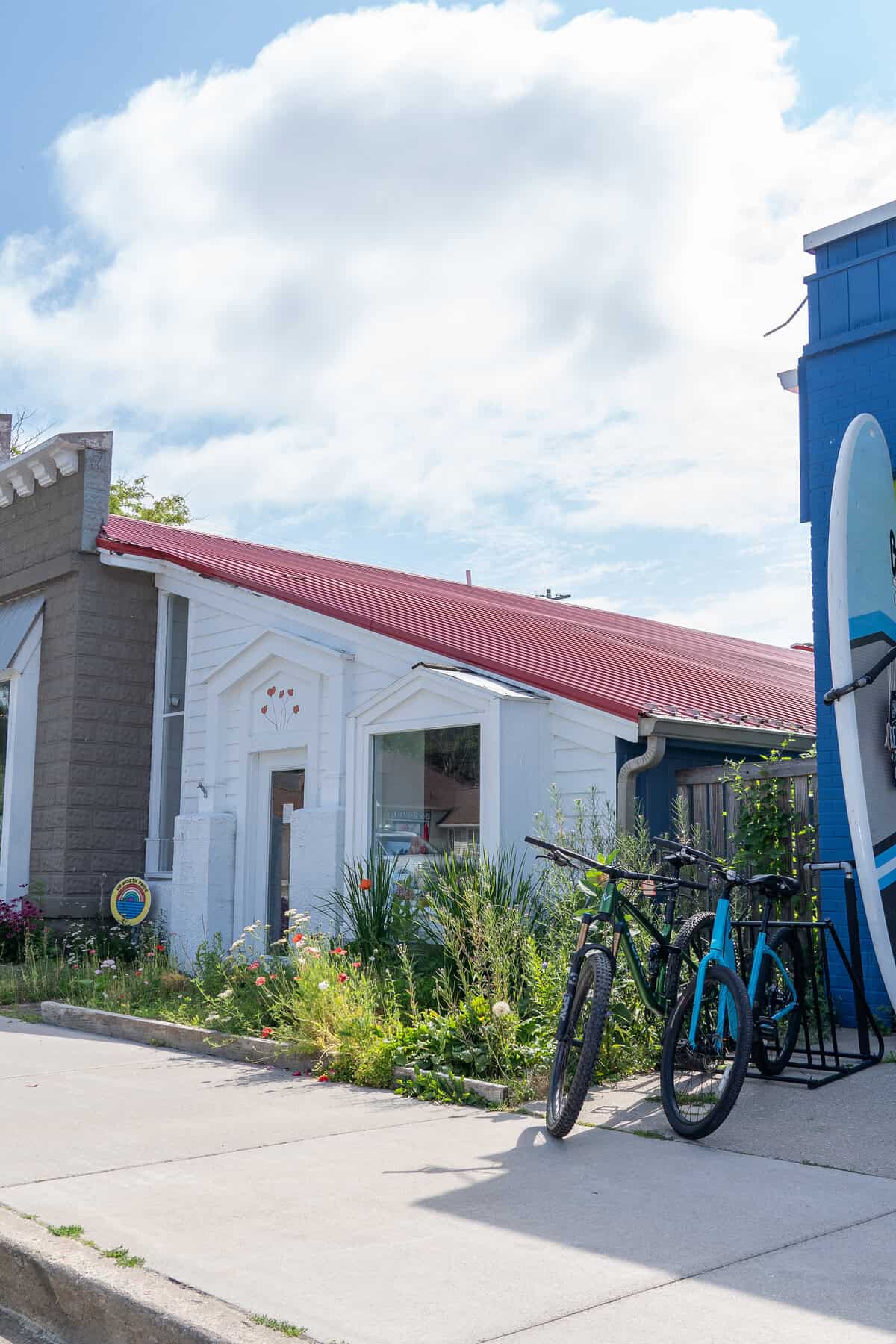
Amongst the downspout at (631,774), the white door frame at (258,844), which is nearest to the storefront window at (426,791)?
the downspout at (631,774)

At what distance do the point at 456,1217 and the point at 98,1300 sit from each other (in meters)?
1.25

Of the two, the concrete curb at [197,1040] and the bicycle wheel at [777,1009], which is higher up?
the bicycle wheel at [777,1009]

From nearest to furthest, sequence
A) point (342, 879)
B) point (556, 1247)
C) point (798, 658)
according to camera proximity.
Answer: point (556, 1247), point (342, 879), point (798, 658)

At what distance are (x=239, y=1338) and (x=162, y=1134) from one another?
2.62 metres

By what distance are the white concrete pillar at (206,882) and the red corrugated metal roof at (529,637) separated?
2.33m

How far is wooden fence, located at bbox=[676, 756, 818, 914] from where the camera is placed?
845 centimetres

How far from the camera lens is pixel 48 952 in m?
12.6

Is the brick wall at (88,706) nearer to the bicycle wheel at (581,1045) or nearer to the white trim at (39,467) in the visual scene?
the white trim at (39,467)

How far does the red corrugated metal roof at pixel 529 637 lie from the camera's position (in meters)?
10.3

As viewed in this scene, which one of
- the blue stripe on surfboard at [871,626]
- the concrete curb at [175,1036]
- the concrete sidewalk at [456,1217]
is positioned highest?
the blue stripe on surfboard at [871,626]

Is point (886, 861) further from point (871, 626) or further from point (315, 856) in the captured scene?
point (315, 856)

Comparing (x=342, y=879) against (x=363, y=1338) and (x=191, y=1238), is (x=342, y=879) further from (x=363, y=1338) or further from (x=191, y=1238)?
(x=363, y=1338)

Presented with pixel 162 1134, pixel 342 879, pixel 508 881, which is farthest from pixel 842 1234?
pixel 342 879

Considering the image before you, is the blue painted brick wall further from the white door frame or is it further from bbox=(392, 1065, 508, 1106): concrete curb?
the white door frame
